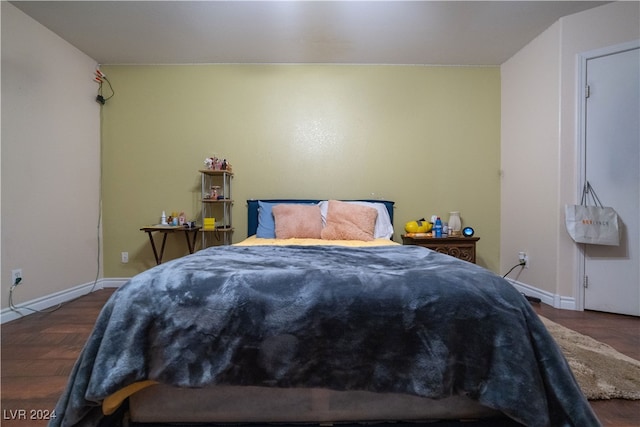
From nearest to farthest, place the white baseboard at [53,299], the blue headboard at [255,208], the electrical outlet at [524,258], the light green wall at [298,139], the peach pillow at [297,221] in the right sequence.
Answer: the white baseboard at [53,299], the peach pillow at [297,221], the electrical outlet at [524,258], the blue headboard at [255,208], the light green wall at [298,139]

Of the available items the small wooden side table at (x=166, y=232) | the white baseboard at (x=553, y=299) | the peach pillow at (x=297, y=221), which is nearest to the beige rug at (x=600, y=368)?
the white baseboard at (x=553, y=299)

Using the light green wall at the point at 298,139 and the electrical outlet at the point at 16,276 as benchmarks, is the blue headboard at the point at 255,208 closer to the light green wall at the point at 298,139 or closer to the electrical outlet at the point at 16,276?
the light green wall at the point at 298,139

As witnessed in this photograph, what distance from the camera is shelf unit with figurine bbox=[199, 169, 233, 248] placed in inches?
122

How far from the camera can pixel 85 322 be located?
222cm

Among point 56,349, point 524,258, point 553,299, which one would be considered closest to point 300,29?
point 56,349

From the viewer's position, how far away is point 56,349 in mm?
1772

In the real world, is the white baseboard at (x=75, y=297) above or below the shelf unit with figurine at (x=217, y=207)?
below

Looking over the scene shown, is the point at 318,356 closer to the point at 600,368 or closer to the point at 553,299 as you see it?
the point at 600,368

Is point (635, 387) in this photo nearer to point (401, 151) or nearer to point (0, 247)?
point (401, 151)

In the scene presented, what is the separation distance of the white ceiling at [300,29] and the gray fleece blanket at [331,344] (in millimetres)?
2327

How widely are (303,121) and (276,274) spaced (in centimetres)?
248

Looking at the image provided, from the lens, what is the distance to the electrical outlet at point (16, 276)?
2277 mm

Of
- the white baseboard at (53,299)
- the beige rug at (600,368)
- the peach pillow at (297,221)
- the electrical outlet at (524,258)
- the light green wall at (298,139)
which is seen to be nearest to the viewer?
the beige rug at (600,368)

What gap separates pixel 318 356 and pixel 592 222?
260 cm
